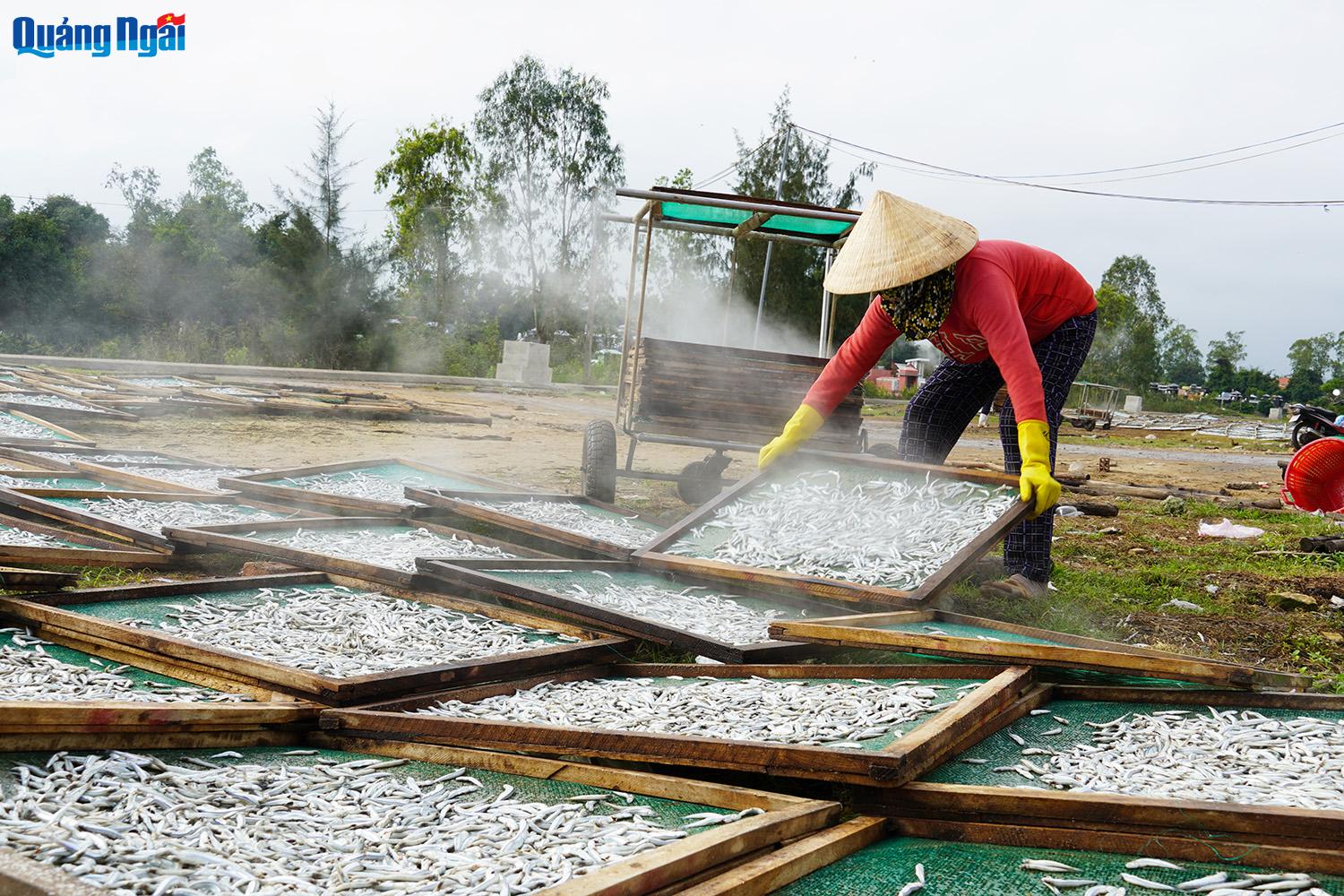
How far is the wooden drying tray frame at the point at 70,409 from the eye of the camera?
9883mm

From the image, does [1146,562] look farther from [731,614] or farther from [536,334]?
[536,334]

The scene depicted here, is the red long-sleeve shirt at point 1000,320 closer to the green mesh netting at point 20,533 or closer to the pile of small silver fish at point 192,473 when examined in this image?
the green mesh netting at point 20,533

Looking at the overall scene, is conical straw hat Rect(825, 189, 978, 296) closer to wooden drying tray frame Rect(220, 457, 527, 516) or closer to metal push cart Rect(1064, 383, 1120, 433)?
wooden drying tray frame Rect(220, 457, 527, 516)

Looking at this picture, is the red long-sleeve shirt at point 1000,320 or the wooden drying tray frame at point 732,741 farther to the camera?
the red long-sleeve shirt at point 1000,320

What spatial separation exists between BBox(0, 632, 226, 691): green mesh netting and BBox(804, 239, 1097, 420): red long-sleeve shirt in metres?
3.27

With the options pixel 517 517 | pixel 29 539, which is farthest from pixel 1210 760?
pixel 29 539

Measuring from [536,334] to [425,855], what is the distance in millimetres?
33923

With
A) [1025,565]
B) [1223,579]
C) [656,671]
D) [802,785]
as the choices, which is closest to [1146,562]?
[1223,579]

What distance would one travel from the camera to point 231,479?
6148 mm

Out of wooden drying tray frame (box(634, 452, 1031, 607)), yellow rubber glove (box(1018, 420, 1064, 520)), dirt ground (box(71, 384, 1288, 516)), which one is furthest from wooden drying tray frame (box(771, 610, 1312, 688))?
dirt ground (box(71, 384, 1288, 516))

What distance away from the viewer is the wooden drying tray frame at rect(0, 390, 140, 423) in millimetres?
9883

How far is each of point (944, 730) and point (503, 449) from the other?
968cm

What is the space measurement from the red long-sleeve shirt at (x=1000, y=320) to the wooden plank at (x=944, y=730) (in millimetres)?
1691

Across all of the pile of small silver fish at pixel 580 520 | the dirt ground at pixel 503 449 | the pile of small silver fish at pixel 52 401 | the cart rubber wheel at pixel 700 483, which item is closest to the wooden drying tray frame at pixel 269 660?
the pile of small silver fish at pixel 580 520
